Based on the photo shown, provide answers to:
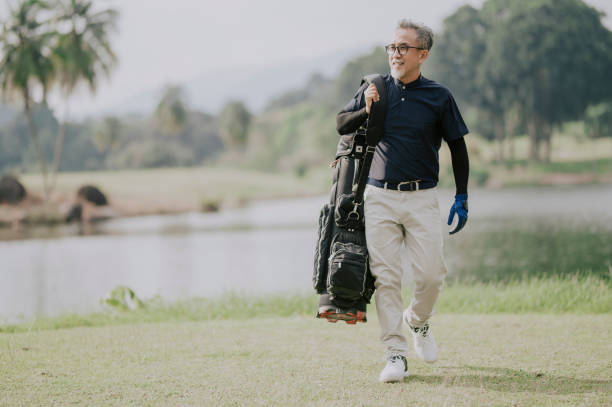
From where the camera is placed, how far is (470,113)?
86.8 metres

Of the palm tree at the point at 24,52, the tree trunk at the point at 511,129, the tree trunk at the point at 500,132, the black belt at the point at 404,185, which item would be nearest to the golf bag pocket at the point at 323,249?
the black belt at the point at 404,185

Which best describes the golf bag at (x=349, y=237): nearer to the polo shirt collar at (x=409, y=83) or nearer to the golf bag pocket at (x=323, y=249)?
the golf bag pocket at (x=323, y=249)

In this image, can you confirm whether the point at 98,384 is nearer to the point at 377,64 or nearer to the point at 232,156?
the point at 377,64

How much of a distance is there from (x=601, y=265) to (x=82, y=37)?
120ft

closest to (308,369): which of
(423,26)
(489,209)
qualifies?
(423,26)

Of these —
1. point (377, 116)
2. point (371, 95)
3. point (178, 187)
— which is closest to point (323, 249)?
point (377, 116)

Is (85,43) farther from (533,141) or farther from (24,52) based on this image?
(533,141)

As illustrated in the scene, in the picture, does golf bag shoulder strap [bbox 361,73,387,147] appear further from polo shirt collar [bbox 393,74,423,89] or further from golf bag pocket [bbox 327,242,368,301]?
golf bag pocket [bbox 327,242,368,301]

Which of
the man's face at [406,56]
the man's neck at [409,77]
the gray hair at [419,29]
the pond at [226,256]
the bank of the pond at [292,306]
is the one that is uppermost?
the gray hair at [419,29]

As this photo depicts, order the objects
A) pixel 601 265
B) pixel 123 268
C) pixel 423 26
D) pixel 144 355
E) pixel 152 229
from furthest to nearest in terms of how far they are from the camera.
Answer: pixel 152 229 → pixel 123 268 → pixel 601 265 → pixel 144 355 → pixel 423 26

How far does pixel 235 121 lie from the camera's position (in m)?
90.6

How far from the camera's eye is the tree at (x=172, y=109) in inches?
3351

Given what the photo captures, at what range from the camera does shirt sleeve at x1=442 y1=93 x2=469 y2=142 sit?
4.39 meters

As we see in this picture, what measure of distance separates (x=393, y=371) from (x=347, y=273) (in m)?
0.69
